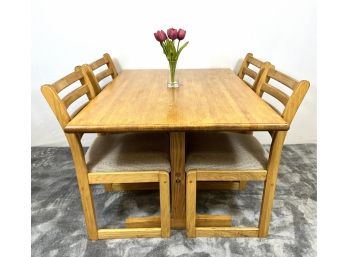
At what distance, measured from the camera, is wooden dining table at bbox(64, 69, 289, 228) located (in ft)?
3.84

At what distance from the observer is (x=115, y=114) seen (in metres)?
1.30

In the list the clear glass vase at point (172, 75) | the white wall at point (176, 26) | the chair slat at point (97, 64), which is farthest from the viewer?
the white wall at point (176, 26)

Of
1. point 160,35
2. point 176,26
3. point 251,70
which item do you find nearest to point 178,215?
point 160,35

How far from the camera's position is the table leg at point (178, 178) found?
1352 millimetres

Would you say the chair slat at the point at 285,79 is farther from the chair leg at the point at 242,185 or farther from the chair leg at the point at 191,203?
the chair leg at the point at 242,185

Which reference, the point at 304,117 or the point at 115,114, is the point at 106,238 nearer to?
the point at 115,114

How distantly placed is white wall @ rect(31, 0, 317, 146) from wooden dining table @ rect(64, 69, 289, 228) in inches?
15.9

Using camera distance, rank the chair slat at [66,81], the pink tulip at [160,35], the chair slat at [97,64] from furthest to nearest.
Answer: the chair slat at [97,64] → the pink tulip at [160,35] → the chair slat at [66,81]

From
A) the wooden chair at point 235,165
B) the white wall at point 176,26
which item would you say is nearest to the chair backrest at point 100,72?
the white wall at point 176,26

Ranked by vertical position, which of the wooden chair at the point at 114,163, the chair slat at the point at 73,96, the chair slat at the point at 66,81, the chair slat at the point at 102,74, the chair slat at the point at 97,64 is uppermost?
the chair slat at the point at 66,81

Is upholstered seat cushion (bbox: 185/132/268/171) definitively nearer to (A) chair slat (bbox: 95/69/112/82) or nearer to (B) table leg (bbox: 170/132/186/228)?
(B) table leg (bbox: 170/132/186/228)

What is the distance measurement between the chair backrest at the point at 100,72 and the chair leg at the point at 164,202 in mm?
743

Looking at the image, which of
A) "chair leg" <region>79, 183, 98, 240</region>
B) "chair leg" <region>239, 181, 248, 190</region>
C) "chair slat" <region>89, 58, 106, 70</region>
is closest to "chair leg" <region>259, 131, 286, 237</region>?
"chair leg" <region>239, 181, 248, 190</region>

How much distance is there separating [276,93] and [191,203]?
27.3 inches
